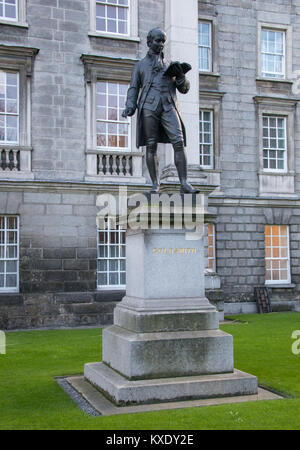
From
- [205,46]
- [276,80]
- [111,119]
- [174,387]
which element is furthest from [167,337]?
[276,80]

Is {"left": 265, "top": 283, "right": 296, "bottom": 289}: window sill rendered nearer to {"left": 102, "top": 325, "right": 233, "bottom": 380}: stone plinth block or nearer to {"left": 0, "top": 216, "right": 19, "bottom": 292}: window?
{"left": 0, "top": 216, "right": 19, "bottom": 292}: window

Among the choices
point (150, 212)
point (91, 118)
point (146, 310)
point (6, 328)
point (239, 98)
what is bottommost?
point (6, 328)

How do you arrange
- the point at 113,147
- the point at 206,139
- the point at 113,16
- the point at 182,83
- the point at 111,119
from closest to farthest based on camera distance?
the point at 182,83
the point at 113,147
the point at 111,119
the point at 113,16
the point at 206,139

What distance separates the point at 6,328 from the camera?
52.1ft

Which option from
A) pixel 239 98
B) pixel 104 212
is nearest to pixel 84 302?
pixel 104 212

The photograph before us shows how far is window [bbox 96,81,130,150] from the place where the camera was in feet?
58.2

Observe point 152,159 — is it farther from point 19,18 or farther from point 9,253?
point 19,18

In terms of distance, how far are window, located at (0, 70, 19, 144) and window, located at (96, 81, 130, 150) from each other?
8.36 feet

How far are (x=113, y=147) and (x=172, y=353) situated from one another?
451 inches

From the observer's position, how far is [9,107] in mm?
16844

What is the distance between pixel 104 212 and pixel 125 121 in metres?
3.11

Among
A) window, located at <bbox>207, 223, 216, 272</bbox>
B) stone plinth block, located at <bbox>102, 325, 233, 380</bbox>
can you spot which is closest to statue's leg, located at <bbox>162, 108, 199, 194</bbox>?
stone plinth block, located at <bbox>102, 325, 233, 380</bbox>

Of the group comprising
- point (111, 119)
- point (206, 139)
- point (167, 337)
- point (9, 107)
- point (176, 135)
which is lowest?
point (167, 337)
